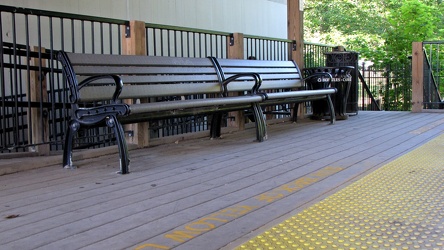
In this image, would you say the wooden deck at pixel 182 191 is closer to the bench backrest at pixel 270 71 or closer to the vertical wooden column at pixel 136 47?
the vertical wooden column at pixel 136 47

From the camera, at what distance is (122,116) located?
4.05 meters

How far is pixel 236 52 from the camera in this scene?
278 inches

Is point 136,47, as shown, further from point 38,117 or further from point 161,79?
point 38,117

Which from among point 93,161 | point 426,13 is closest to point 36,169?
point 93,161

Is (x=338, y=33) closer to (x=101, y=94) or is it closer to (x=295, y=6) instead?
(x=295, y=6)

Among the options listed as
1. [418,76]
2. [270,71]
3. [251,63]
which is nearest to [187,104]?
[251,63]

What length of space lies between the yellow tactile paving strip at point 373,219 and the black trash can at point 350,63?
5.59m

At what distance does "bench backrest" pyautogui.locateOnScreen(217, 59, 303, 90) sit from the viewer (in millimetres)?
6398

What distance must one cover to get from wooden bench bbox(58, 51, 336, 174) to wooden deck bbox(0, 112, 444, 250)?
407 millimetres

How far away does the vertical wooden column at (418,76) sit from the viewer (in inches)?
395

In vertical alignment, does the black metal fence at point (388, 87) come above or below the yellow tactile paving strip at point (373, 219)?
above

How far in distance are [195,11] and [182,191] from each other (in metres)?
10.7

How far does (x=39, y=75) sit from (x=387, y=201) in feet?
10.9

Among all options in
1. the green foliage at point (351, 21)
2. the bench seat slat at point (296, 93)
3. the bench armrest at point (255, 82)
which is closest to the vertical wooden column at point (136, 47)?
the bench armrest at point (255, 82)
